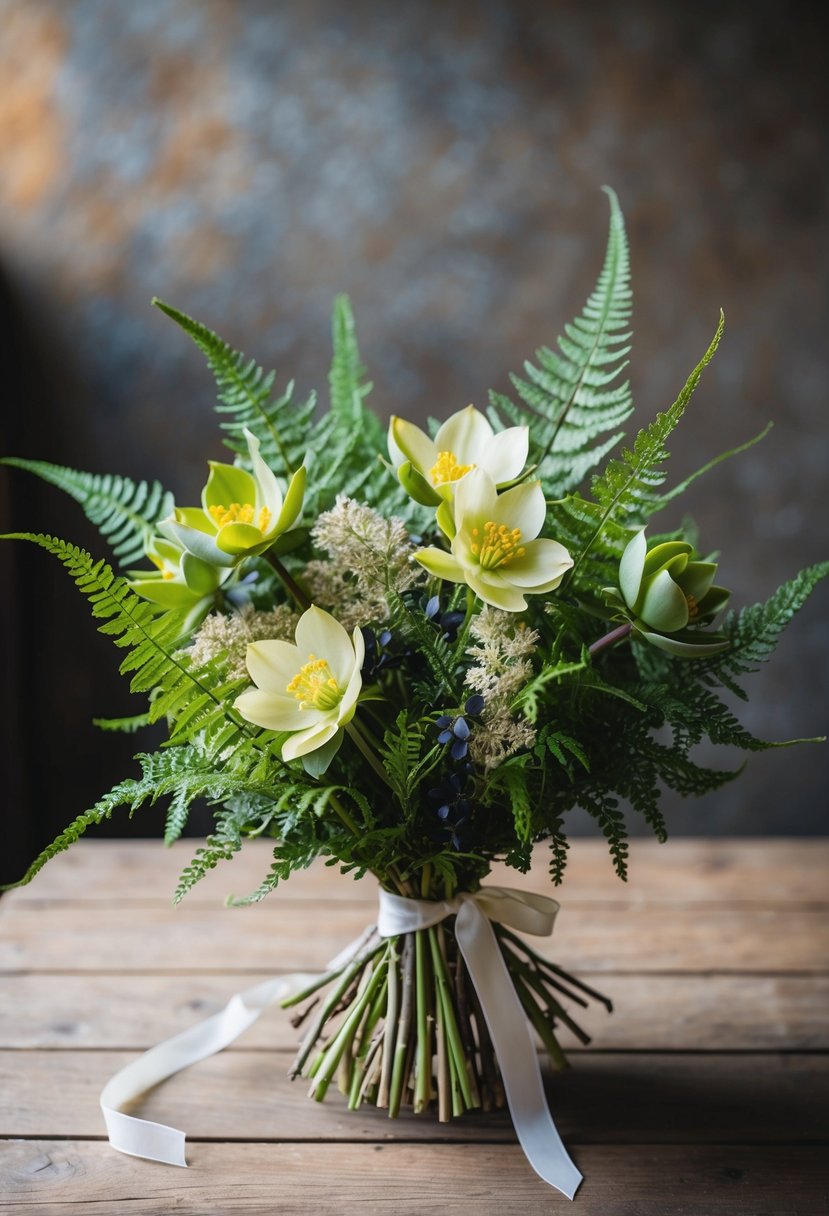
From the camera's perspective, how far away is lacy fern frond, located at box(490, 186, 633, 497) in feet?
2.65

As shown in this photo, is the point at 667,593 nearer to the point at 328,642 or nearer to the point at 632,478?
the point at 632,478

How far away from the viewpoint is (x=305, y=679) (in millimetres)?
709

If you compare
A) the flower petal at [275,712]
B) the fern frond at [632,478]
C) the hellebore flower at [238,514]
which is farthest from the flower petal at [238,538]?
the fern frond at [632,478]

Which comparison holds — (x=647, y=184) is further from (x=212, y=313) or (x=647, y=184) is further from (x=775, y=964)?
(x=775, y=964)

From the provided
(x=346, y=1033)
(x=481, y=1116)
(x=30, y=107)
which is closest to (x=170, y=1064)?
(x=346, y=1033)

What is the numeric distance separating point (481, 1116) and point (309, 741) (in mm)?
411

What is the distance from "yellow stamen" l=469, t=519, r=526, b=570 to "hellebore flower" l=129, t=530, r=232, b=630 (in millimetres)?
192

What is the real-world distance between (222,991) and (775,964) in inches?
23.1

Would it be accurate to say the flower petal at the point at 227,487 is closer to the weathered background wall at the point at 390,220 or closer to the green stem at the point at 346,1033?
the green stem at the point at 346,1033

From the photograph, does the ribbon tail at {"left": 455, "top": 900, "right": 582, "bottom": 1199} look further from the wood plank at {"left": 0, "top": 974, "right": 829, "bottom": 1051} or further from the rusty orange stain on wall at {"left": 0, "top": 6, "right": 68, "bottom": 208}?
the rusty orange stain on wall at {"left": 0, "top": 6, "right": 68, "bottom": 208}

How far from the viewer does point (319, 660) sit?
72 centimetres

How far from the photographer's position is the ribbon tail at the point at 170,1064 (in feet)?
2.72

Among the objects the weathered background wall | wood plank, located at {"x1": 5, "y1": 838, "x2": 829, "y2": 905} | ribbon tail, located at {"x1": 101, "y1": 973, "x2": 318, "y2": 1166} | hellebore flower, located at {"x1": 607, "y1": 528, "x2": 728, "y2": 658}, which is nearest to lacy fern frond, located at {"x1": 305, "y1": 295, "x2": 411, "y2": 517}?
hellebore flower, located at {"x1": 607, "y1": 528, "x2": 728, "y2": 658}

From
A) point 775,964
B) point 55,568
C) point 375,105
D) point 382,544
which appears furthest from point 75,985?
point 375,105
